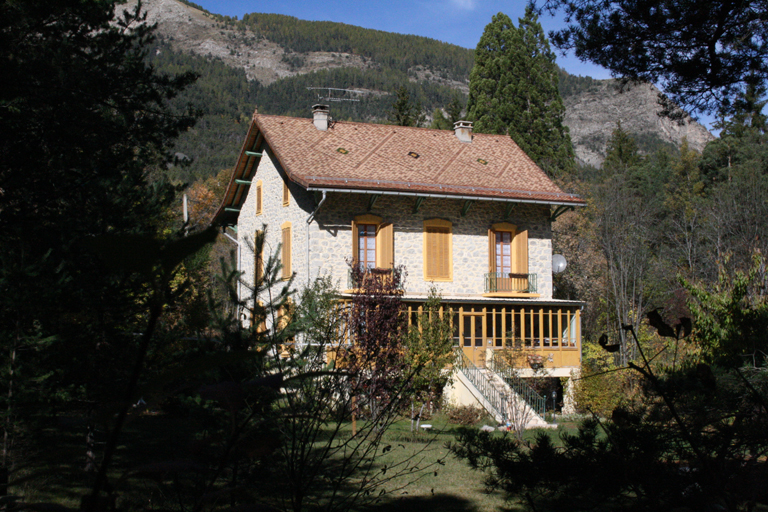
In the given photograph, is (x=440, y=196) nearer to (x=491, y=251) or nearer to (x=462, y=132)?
(x=491, y=251)

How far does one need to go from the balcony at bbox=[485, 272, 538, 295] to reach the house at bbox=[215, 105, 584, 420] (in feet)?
0.10

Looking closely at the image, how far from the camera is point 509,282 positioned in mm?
19953

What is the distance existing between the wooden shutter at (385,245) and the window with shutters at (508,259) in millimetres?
3281

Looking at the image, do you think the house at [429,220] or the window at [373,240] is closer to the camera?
the house at [429,220]

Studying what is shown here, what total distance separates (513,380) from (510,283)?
4.25 metres

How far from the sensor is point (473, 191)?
→ 19.1 meters

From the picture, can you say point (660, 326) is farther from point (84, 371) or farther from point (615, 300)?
→ point (615, 300)

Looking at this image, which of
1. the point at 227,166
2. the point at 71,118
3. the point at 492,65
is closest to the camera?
the point at 71,118

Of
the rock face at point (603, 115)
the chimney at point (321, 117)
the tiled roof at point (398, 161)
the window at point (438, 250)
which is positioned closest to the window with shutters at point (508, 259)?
the tiled roof at point (398, 161)

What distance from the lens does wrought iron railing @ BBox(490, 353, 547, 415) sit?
51.7 ft

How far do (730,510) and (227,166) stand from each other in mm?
62472

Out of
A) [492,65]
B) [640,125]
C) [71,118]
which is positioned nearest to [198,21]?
[640,125]

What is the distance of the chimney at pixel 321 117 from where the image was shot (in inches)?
842

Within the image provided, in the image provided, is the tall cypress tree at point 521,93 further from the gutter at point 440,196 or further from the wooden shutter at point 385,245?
the wooden shutter at point 385,245
